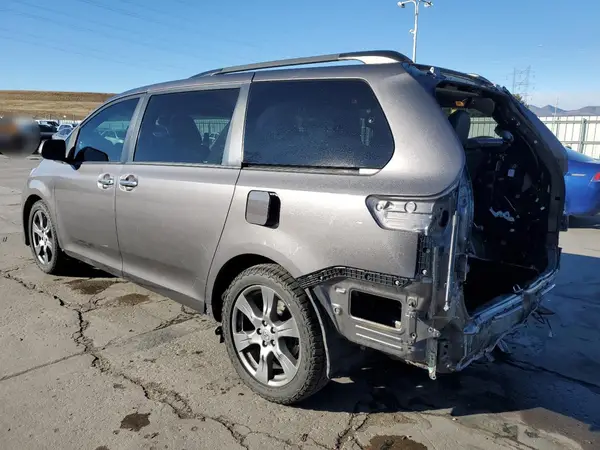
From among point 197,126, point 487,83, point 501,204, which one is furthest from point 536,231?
point 197,126

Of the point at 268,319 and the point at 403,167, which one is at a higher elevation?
the point at 403,167

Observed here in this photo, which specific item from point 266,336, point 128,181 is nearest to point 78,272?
point 128,181

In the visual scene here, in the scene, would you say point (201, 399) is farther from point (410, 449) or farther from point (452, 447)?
point (452, 447)

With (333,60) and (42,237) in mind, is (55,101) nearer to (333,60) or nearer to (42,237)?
(42,237)

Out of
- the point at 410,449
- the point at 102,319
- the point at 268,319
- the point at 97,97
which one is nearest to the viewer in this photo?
the point at 410,449

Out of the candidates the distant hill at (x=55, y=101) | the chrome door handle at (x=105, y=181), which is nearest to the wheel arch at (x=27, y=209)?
the chrome door handle at (x=105, y=181)

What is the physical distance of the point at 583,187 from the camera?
8.27 metres

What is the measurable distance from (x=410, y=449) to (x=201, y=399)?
1.28 metres

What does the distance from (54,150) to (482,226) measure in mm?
3944

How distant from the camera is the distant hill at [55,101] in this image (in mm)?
51625

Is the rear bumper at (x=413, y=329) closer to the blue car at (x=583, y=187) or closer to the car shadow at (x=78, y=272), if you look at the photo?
the car shadow at (x=78, y=272)

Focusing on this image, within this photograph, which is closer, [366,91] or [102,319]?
[366,91]

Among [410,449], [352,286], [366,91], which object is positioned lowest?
[410,449]

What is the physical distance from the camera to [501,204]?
3.79m
